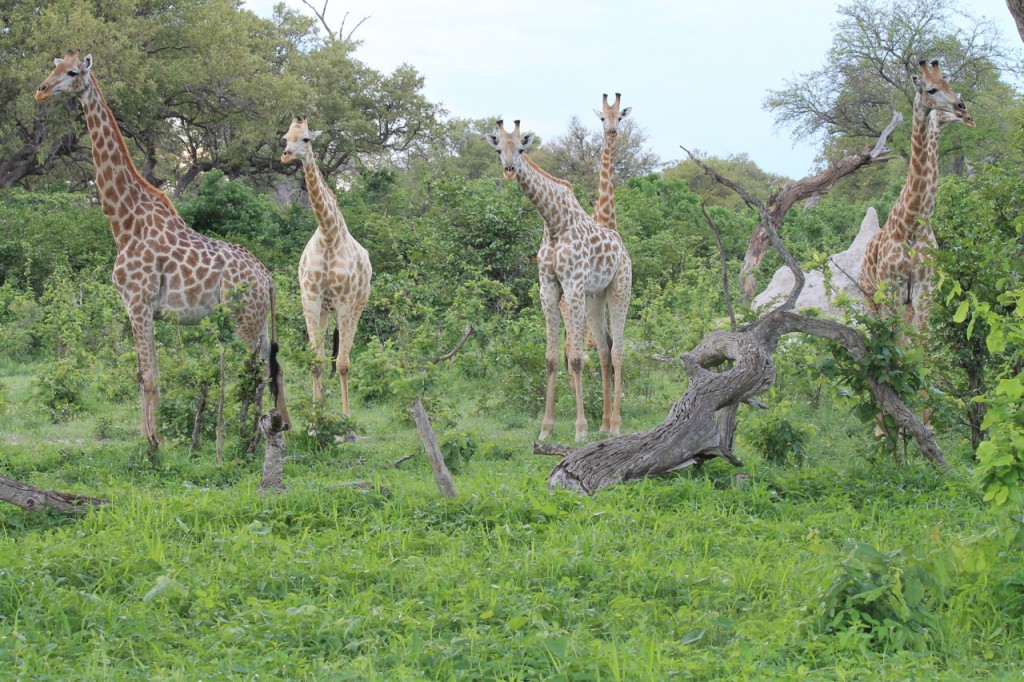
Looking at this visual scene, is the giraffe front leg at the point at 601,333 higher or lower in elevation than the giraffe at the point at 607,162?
lower

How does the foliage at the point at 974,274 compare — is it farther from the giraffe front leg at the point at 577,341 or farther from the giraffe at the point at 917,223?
the giraffe front leg at the point at 577,341

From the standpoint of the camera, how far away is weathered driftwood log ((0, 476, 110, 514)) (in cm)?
551

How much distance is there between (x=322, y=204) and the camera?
33.3 ft

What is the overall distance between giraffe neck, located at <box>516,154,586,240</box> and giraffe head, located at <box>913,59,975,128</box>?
3.06 m

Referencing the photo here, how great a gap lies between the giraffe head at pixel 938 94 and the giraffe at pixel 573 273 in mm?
2931

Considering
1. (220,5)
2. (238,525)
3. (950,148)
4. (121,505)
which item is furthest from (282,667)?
(950,148)

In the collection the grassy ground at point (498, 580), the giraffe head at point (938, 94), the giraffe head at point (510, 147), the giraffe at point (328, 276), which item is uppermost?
the giraffe head at point (938, 94)

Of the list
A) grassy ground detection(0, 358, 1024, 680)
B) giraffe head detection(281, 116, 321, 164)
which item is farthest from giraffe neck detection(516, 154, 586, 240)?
grassy ground detection(0, 358, 1024, 680)

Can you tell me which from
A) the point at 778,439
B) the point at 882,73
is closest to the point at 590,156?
the point at 882,73

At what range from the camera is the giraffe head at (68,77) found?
7.78 meters

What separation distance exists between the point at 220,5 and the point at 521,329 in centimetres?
1851

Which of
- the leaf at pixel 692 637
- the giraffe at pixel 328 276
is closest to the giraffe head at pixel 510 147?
the giraffe at pixel 328 276

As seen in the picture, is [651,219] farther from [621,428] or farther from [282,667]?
[282,667]

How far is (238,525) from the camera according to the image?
548cm
